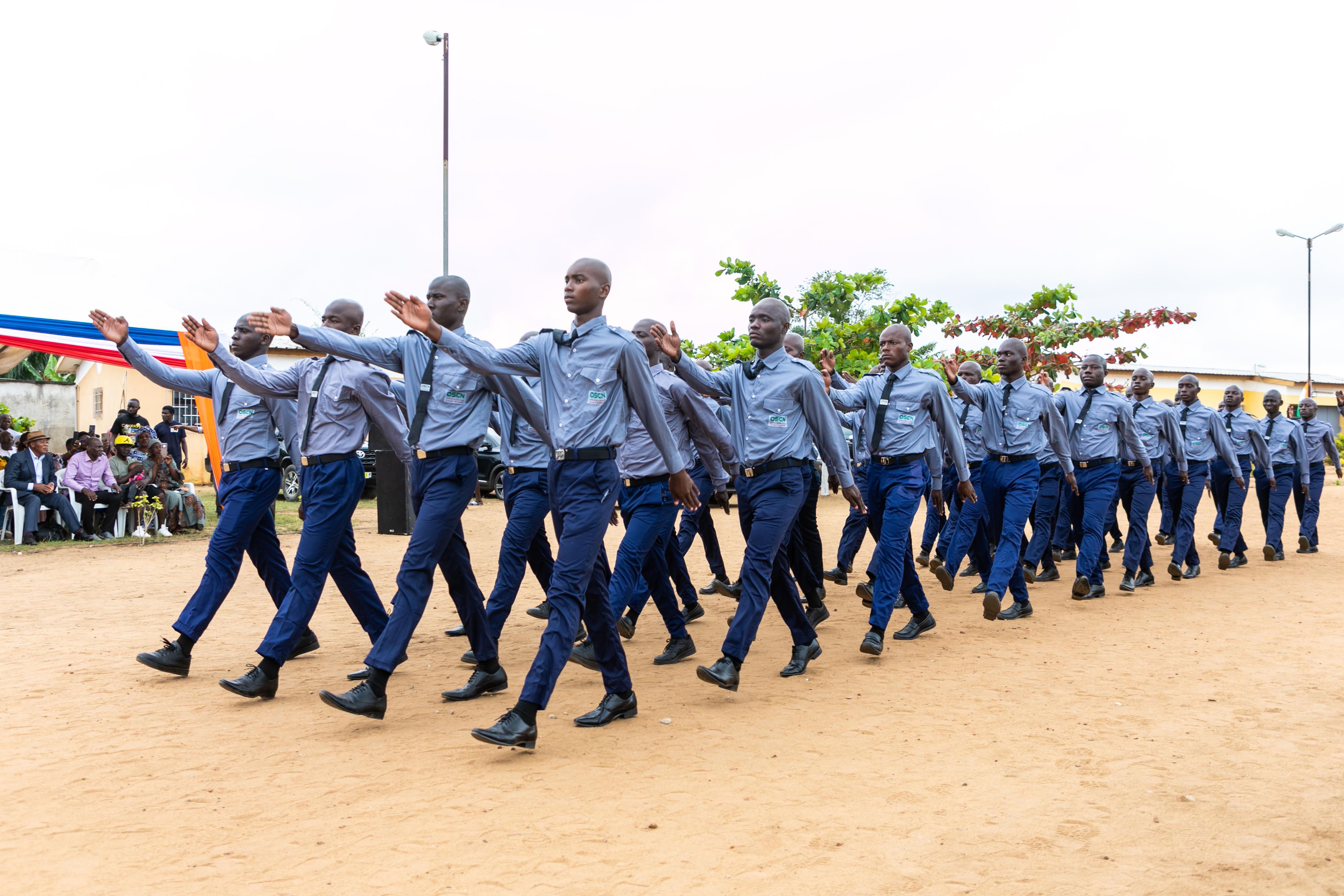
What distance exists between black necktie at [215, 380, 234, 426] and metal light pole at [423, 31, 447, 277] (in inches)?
603

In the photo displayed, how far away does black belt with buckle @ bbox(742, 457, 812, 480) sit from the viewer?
237 inches

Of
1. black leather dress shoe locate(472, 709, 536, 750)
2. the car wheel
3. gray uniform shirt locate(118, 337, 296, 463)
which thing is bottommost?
black leather dress shoe locate(472, 709, 536, 750)

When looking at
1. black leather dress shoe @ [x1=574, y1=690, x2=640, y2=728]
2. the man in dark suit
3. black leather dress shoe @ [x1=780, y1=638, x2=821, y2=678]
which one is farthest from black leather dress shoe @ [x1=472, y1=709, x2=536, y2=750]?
the man in dark suit

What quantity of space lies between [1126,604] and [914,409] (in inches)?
140

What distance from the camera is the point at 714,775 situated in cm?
453

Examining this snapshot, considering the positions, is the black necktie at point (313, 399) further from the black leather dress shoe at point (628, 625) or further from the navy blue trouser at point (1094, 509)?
the navy blue trouser at point (1094, 509)

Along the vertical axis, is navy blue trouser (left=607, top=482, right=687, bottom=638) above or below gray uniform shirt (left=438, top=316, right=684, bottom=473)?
below

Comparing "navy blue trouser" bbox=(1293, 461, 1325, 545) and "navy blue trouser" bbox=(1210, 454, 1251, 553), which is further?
"navy blue trouser" bbox=(1293, 461, 1325, 545)

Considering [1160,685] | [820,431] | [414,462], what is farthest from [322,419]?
[1160,685]

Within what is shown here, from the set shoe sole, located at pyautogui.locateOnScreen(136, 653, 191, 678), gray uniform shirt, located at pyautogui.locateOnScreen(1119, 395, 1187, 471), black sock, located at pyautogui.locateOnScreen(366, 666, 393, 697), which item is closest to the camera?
black sock, located at pyautogui.locateOnScreen(366, 666, 393, 697)

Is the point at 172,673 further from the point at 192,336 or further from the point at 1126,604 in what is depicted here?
the point at 1126,604

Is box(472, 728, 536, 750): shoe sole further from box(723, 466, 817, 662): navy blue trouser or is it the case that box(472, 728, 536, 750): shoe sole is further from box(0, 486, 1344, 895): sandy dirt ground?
box(723, 466, 817, 662): navy blue trouser

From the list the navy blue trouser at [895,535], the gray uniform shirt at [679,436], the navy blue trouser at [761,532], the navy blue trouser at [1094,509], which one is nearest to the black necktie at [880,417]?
the navy blue trouser at [895,535]

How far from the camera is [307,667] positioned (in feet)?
22.1
